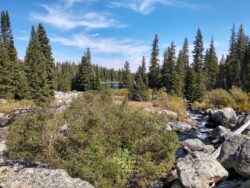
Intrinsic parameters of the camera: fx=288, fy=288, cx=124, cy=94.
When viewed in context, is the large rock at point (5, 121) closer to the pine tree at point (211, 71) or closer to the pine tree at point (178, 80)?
the pine tree at point (178, 80)

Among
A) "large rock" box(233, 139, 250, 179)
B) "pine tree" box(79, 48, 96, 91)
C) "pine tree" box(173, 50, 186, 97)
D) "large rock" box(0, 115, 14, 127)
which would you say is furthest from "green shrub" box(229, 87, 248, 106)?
"pine tree" box(79, 48, 96, 91)

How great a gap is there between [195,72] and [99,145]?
1758 inches

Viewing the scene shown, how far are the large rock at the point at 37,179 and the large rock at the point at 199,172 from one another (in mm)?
3785

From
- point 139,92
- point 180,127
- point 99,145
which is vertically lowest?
point 180,127

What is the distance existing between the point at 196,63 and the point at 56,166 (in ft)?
179

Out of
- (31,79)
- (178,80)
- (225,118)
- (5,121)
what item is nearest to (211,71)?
(178,80)

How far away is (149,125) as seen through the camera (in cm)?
1202

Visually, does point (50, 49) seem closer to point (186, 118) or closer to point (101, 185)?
point (186, 118)

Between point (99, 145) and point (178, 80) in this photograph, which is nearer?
point (99, 145)

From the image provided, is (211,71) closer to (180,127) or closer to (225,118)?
(225,118)

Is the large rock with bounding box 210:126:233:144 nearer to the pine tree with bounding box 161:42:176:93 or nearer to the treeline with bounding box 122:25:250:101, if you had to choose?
the treeline with bounding box 122:25:250:101

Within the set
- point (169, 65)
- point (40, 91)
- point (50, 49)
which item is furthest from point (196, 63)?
point (40, 91)

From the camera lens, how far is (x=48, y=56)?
150ft

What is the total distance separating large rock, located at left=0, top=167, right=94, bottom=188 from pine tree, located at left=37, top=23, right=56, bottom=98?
34226mm
